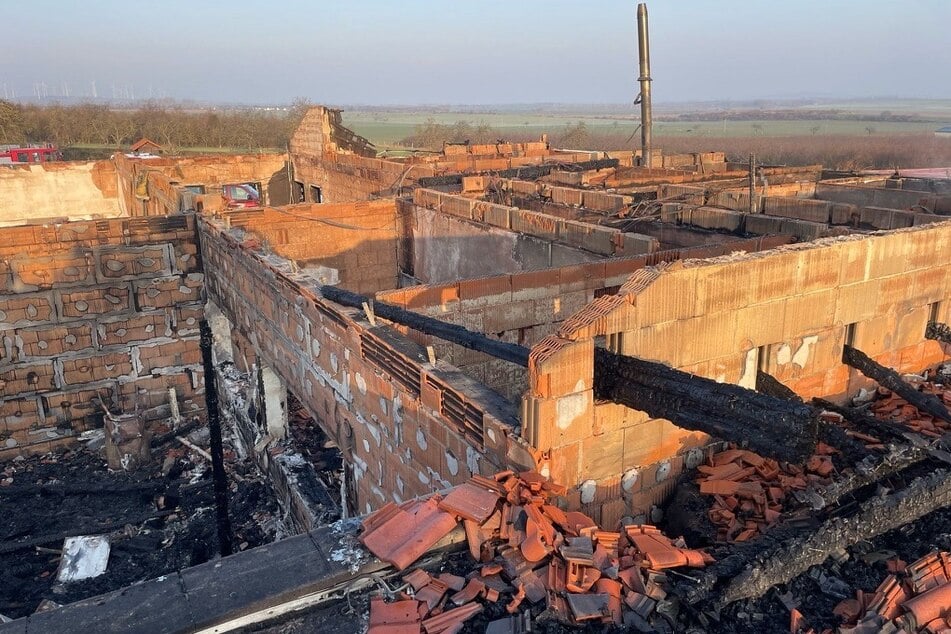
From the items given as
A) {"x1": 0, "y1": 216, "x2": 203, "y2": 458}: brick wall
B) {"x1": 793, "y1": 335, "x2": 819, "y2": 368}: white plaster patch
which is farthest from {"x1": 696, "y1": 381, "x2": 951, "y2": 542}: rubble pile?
{"x1": 0, "y1": 216, "x2": 203, "y2": 458}: brick wall

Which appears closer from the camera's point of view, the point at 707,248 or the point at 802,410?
the point at 802,410

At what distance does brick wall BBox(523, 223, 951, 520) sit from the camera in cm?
455

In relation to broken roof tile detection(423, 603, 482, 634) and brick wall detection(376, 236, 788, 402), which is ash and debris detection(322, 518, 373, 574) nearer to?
broken roof tile detection(423, 603, 482, 634)

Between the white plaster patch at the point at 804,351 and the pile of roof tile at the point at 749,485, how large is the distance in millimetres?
858

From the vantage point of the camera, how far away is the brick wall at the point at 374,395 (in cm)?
496

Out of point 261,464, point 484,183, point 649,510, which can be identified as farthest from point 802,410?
point 484,183

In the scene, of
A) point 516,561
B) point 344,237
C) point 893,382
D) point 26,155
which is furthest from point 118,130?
point 516,561

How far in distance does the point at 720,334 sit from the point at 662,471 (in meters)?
1.16

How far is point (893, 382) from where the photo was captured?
589 cm

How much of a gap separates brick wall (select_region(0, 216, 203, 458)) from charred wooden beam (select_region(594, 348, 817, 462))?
1056cm

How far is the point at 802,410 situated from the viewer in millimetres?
3486

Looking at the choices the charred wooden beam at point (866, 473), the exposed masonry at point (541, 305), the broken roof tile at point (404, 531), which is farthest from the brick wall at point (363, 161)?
the broken roof tile at point (404, 531)

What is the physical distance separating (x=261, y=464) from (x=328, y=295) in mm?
4574

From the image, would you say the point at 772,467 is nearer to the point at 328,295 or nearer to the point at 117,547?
the point at 328,295
